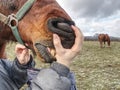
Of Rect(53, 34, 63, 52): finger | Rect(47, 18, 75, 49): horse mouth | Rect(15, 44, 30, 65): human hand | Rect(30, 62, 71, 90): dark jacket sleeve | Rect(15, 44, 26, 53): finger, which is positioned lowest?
Rect(30, 62, 71, 90): dark jacket sleeve

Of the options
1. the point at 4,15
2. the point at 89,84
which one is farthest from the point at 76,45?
the point at 89,84

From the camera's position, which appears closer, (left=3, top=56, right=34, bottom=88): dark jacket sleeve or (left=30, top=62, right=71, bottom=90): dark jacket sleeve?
(left=30, top=62, right=71, bottom=90): dark jacket sleeve

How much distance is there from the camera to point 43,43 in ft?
12.0

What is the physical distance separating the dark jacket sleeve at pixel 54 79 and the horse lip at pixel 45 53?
0.07m

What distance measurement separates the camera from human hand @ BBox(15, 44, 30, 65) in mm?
4098

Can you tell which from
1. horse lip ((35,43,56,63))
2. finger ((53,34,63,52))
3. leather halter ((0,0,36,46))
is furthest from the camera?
leather halter ((0,0,36,46))

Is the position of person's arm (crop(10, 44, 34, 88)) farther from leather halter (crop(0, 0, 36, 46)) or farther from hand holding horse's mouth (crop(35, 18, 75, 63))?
hand holding horse's mouth (crop(35, 18, 75, 63))

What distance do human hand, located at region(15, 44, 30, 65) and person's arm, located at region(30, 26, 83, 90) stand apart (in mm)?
672

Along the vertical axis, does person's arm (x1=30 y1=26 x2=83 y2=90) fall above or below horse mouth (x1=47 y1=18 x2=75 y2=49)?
below

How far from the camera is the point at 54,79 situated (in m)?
3.49

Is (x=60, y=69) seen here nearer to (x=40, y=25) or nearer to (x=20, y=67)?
(x=40, y=25)

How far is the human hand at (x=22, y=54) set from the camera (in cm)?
410

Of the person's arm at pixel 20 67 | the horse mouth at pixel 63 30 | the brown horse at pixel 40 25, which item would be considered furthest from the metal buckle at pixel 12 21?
the horse mouth at pixel 63 30

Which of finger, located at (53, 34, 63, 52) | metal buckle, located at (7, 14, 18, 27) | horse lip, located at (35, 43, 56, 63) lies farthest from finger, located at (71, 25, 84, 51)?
metal buckle, located at (7, 14, 18, 27)
